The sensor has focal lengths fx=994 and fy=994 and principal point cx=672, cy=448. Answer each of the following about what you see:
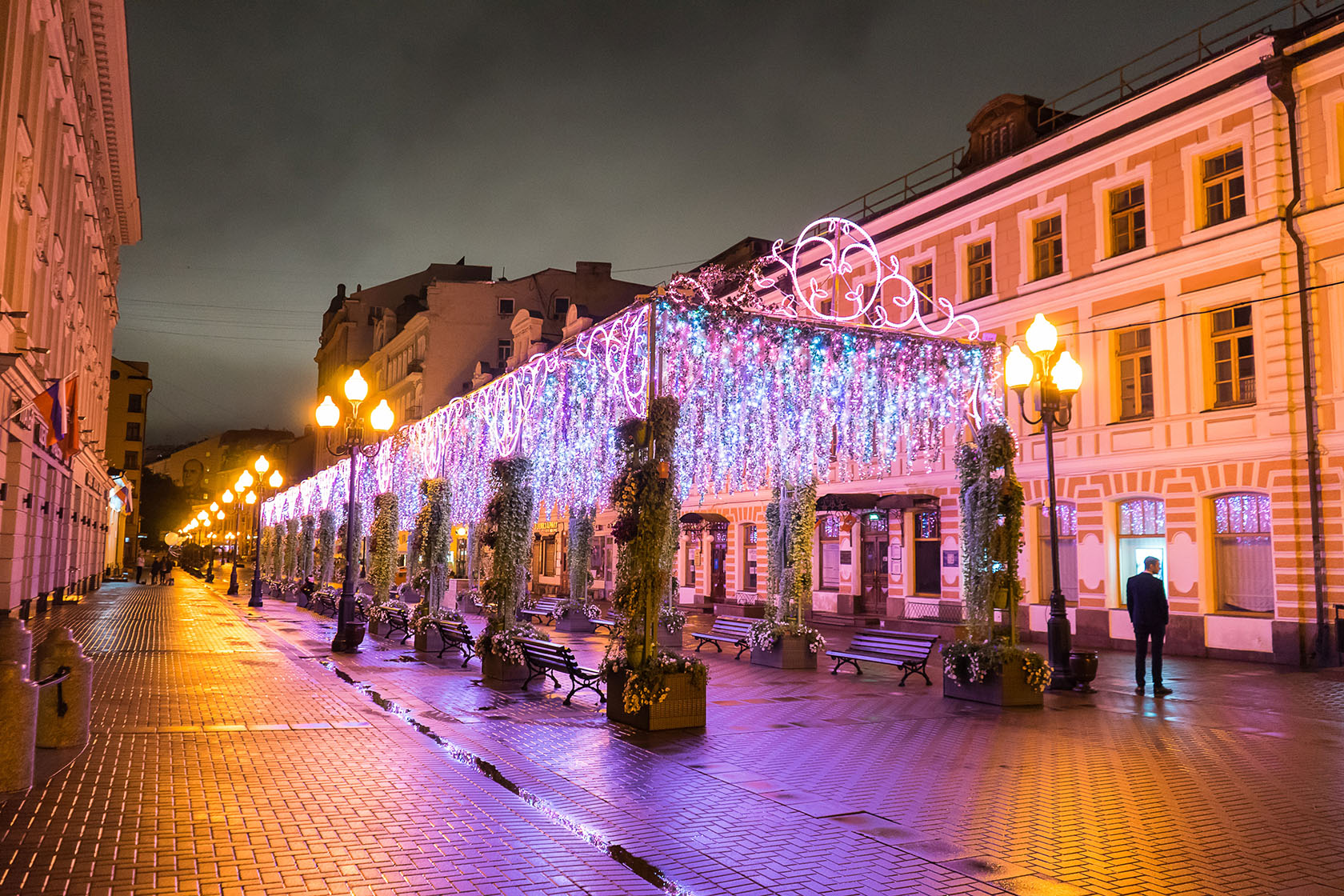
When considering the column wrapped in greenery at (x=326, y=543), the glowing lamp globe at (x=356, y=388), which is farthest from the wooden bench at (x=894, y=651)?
the column wrapped in greenery at (x=326, y=543)

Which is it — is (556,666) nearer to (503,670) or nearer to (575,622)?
(503,670)

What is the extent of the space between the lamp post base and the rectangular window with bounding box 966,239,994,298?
1782 cm

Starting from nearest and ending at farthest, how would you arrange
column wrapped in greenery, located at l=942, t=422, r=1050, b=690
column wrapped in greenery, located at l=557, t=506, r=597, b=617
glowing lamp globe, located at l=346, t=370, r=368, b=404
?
column wrapped in greenery, located at l=942, t=422, r=1050, b=690, glowing lamp globe, located at l=346, t=370, r=368, b=404, column wrapped in greenery, located at l=557, t=506, r=597, b=617

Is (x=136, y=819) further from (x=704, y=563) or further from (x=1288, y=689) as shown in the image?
(x=704, y=563)

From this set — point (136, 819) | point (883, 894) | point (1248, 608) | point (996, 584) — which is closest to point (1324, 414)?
point (1248, 608)

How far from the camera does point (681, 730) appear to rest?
1061 cm

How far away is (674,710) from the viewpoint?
10680mm

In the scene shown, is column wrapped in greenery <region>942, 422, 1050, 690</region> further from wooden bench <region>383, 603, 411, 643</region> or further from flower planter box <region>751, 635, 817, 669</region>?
wooden bench <region>383, 603, 411, 643</region>

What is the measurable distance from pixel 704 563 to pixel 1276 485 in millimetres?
21198

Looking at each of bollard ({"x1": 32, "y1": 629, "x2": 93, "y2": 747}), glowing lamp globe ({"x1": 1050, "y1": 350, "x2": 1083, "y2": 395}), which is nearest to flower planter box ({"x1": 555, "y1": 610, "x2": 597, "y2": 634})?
glowing lamp globe ({"x1": 1050, "y1": 350, "x2": 1083, "y2": 395})

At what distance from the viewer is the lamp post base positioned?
18.9 meters

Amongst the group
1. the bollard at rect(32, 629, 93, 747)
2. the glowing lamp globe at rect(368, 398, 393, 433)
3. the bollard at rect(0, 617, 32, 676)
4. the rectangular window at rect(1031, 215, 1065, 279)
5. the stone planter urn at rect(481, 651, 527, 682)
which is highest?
the rectangular window at rect(1031, 215, 1065, 279)

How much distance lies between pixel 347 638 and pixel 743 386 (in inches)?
380

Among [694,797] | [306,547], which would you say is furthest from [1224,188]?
[306,547]
